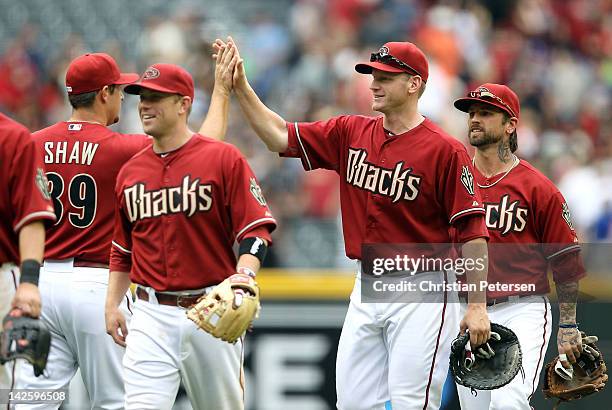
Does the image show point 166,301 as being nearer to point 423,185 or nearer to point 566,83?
point 423,185

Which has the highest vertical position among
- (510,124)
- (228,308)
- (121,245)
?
(510,124)

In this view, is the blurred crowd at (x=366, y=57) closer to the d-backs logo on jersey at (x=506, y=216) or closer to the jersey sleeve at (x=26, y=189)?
the d-backs logo on jersey at (x=506, y=216)

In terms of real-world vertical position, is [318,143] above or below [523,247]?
above

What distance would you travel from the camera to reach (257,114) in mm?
7297

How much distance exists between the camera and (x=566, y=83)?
608 inches

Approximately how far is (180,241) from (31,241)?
996 millimetres

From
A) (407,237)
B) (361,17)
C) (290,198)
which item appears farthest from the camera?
(361,17)

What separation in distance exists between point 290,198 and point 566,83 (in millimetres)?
4992

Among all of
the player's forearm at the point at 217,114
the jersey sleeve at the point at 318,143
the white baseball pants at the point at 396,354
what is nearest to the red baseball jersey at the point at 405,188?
the jersey sleeve at the point at 318,143

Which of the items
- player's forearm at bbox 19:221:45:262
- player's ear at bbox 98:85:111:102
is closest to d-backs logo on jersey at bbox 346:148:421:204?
player's ear at bbox 98:85:111:102

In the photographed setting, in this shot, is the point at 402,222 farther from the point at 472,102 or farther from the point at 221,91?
the point at 221,91

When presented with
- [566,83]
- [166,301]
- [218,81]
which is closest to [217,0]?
[566,83]

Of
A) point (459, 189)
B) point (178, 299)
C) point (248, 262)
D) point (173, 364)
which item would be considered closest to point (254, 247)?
point (248, 262)

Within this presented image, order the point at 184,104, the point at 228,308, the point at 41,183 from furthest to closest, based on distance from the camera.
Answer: the point at 184,104, the point at 228,308, the point at 41,183
